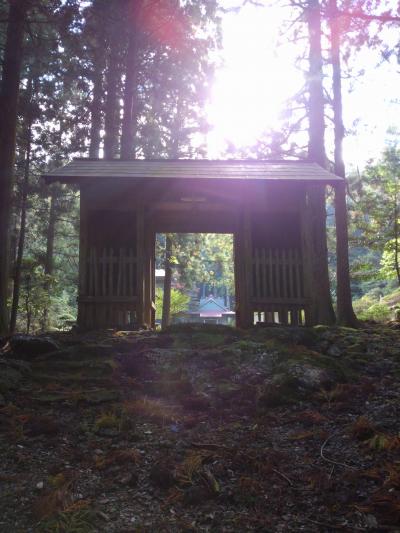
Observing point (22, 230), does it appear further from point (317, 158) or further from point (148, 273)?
point (317, 158)

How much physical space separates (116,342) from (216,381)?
2.16 meters

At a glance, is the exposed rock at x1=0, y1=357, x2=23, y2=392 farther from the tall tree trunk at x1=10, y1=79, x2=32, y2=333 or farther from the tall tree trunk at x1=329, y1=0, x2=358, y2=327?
the tall tree trunk at x1=10, y1=79, x2=32, y2=333

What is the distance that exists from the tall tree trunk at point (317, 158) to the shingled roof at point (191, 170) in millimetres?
1421

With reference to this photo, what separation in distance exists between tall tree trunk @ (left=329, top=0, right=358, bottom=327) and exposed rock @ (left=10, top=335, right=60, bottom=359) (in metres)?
7.22

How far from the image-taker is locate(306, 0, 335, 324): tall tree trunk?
36.4 ft

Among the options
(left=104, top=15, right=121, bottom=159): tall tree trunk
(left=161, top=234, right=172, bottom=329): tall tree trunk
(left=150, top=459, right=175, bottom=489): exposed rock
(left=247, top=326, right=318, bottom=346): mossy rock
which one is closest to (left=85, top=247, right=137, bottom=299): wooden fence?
(left=247, top=326, right=318, bottom=346): mossy rock

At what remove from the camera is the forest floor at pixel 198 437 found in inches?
111

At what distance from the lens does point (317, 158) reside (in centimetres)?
1221

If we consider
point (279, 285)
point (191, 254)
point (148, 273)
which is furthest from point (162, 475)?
point (191, 254)

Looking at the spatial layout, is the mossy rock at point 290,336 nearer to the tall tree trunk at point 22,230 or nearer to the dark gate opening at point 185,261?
the dark gate opening at point 185,261

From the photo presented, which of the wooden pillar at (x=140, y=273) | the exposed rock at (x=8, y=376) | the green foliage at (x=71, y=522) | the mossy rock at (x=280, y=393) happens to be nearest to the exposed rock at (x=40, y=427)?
the exposed rock at (x=8, y=376)

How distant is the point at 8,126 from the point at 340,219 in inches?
329

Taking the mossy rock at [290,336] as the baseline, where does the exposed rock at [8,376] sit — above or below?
below

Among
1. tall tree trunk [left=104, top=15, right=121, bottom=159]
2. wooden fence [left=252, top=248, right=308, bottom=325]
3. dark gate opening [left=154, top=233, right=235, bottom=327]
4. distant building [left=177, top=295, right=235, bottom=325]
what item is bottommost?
distant building [left=177, top=295, right=235, bottom=325]
